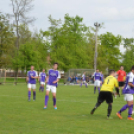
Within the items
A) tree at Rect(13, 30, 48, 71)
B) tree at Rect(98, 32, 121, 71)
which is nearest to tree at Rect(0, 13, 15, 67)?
tree at Rect(13, 30, 48, 71)

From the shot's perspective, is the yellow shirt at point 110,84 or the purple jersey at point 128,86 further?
the yellow shirt at point 110,84

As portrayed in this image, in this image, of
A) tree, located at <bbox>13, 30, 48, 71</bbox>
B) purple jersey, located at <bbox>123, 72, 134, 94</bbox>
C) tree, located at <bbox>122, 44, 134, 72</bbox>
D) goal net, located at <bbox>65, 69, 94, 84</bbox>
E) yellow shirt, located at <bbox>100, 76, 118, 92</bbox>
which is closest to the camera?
purple jersey, located at <bbox>123, 72, 134, 94</bbox>

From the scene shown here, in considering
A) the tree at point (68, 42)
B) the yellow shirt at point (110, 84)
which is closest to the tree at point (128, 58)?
the tree at point (68, 42)

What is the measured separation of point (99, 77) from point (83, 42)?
33206mm

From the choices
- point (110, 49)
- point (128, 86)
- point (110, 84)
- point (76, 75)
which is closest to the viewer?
point (128, 86)

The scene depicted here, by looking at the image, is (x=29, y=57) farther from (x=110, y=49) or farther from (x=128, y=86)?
(x=128, y=86)

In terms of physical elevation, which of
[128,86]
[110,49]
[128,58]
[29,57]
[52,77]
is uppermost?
[110,49]

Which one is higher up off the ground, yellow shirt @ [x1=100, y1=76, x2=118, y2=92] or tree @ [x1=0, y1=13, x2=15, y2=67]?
tree @ [x1=0, y1=13, x2=15, y2=67]

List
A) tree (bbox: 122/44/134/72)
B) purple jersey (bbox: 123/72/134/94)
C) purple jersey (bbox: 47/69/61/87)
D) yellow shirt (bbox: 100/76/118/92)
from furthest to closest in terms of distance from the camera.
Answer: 1. tree (bbox: 122/44/134/72)
2. purple jersey (bbox: 47/69/61/87)
3. yellow shirt (bbox: 100/76/118/92)
4. purple jersey (bbox: 123/72/134/94)

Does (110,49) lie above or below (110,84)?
above

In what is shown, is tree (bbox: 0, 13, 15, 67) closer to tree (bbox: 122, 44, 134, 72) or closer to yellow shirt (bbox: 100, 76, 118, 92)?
tree (bbox: 122, 44, 134, 72)

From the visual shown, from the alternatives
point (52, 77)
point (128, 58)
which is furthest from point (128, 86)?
point (128, 58)

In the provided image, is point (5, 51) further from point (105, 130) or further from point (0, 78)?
point (105, 130)

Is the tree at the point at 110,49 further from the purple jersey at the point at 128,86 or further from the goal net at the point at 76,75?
the purple jersey at the point at 128,86
